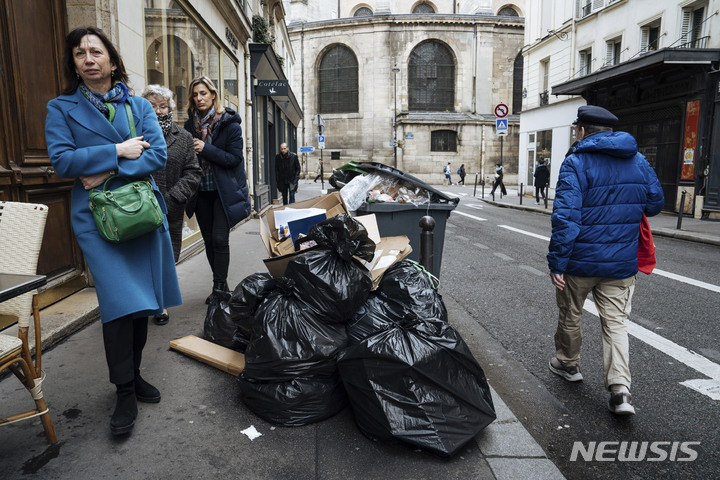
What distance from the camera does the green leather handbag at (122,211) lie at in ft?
7.86

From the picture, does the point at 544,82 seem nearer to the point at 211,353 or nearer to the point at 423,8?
the point at 211,353

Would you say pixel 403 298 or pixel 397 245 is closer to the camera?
→ pixel 403 298

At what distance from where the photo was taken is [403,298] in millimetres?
3248

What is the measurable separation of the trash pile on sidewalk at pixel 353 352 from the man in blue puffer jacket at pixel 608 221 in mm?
904

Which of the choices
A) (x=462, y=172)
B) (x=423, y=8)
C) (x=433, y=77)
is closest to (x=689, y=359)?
(x=462, y=172)

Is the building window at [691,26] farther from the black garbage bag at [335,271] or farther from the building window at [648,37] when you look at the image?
the black garbage bag at [335,271]

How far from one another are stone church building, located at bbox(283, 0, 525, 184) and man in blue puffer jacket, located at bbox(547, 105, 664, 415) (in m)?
38.7

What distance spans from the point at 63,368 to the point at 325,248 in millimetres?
1871

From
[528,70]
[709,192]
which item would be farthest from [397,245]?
[528,70]

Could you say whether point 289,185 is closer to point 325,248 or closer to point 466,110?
point 325,248

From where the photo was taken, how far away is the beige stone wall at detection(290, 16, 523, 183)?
1628 inches

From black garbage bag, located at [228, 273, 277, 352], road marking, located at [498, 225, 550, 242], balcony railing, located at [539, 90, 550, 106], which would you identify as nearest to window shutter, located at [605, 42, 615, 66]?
balcony railing, located at [539, 90, 550, 106]

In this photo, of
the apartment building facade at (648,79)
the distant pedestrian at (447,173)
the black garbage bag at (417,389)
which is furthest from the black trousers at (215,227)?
the distant pedestrian at (447,173)

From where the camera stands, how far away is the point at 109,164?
2.44 m
